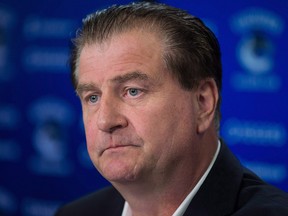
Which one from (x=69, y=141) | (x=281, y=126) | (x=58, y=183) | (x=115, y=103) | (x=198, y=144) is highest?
(x=115, y=103)

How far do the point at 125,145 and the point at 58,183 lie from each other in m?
2.17

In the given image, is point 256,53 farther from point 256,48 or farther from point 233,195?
point 233,195

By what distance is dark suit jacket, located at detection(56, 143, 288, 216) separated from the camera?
1.87 metres

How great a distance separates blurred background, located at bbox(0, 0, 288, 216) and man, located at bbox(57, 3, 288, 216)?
3.55 ft

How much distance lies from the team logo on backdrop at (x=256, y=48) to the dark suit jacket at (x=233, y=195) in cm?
109

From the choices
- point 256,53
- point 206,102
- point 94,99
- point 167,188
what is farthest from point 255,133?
point 94,99

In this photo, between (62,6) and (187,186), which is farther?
(62,6)

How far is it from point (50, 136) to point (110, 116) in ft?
7.12

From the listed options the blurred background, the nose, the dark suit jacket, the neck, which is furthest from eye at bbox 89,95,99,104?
the blurred background

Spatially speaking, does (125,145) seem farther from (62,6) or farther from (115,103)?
(62,6)

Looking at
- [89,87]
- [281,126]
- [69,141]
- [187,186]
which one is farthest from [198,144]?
[69,141]

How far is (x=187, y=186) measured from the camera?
2053 millimetres

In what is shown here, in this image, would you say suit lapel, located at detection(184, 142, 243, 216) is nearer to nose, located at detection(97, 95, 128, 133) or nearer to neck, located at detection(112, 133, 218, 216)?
neck, located at detection(112, 133, 218, 216)

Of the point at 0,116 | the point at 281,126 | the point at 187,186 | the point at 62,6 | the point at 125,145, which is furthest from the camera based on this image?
the point at 0,116
